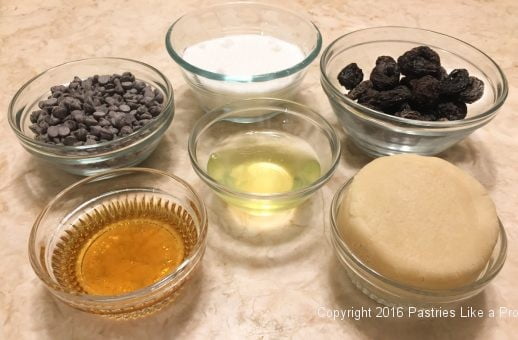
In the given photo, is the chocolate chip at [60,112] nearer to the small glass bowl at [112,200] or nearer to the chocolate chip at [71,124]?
the chocolate chip at [71,124]

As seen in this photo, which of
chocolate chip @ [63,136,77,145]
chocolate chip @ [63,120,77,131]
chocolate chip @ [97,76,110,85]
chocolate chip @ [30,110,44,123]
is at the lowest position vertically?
chocolate chip @ [30,110,44,123]

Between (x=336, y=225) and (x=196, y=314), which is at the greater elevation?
(x=336, y=225)

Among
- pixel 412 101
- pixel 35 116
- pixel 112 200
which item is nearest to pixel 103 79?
pixel 35 116

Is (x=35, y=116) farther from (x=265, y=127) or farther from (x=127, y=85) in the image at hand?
(x=265, y=127)

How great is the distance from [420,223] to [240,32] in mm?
751

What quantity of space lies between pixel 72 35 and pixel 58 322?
932 mm

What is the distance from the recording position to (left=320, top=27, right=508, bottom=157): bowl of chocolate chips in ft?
2.80

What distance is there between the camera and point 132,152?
87 cm

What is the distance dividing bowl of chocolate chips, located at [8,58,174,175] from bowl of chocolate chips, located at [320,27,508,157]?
1.18 ft

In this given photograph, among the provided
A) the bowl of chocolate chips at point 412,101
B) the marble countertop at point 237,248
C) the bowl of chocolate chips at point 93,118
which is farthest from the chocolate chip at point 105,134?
the bowl of chocolate chips at point 412,101

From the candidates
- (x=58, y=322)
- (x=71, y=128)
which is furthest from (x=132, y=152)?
(x=58, y=322)

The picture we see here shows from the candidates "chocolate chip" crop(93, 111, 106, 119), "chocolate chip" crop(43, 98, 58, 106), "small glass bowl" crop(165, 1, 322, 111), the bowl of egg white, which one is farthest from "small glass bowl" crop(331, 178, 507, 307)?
"chocolate chip" crop(43, 98, 58, 106)

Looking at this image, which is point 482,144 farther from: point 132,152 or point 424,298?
point 132,152

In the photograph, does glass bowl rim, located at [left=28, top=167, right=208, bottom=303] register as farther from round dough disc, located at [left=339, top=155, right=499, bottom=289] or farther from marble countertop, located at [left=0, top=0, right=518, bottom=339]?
round dough disc, located at [left=339, top=155, right=499, bottom=289]
